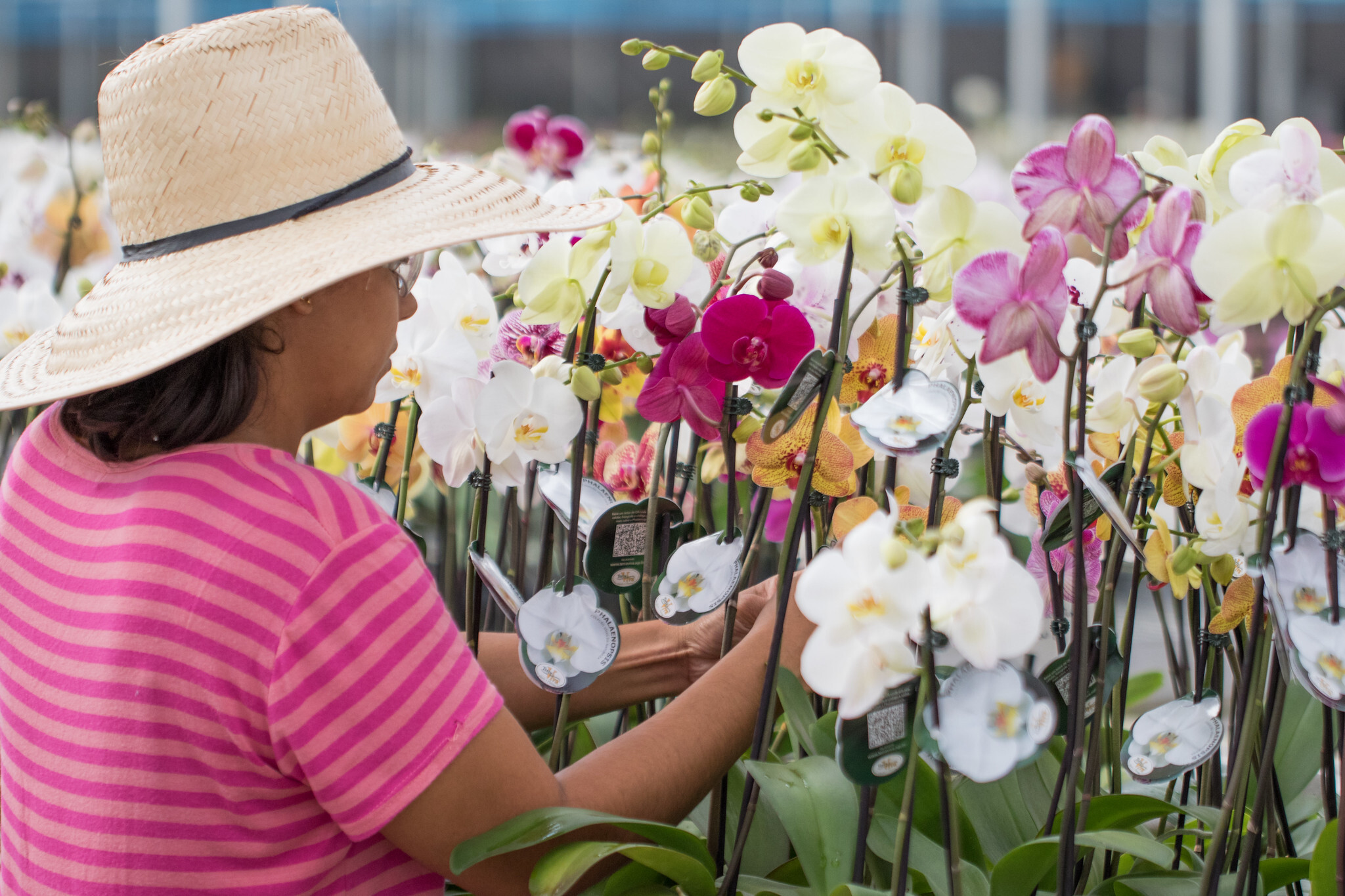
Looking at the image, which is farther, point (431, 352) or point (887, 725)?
point (431, 352)

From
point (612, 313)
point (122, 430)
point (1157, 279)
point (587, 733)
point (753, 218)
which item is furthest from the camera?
point (587, 733)

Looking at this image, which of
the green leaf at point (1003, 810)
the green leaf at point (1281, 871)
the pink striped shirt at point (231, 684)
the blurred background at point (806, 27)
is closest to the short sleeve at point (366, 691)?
the pink striped shirt at point (231, 684)

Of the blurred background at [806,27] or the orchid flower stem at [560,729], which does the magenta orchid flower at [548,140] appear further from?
the blurred background at [806,27]

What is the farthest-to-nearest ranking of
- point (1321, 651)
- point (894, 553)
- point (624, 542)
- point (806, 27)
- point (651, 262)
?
1. point (806, 27)
2. point (624, 542)
3. point (651, 262)
4. point (1321, 651)
5. point (894, 553)

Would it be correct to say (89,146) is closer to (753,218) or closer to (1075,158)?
(753,218)

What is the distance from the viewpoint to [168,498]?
29.1 inches

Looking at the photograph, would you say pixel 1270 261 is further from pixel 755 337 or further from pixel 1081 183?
pixel 755 337

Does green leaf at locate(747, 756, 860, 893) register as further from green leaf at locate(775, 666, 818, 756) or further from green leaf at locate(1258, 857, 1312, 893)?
green leaf at locate(1258, 857, 1312, 893)

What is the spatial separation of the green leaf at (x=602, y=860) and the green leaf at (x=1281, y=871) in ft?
1.26

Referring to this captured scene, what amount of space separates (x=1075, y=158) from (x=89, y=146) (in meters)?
2.56

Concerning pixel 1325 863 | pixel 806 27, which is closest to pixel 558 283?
pixel 1325 863

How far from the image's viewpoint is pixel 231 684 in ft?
2.33

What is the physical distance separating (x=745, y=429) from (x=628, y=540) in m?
0.15

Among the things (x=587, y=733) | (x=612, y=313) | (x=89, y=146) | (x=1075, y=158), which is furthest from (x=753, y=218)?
(x=89, y=146)
